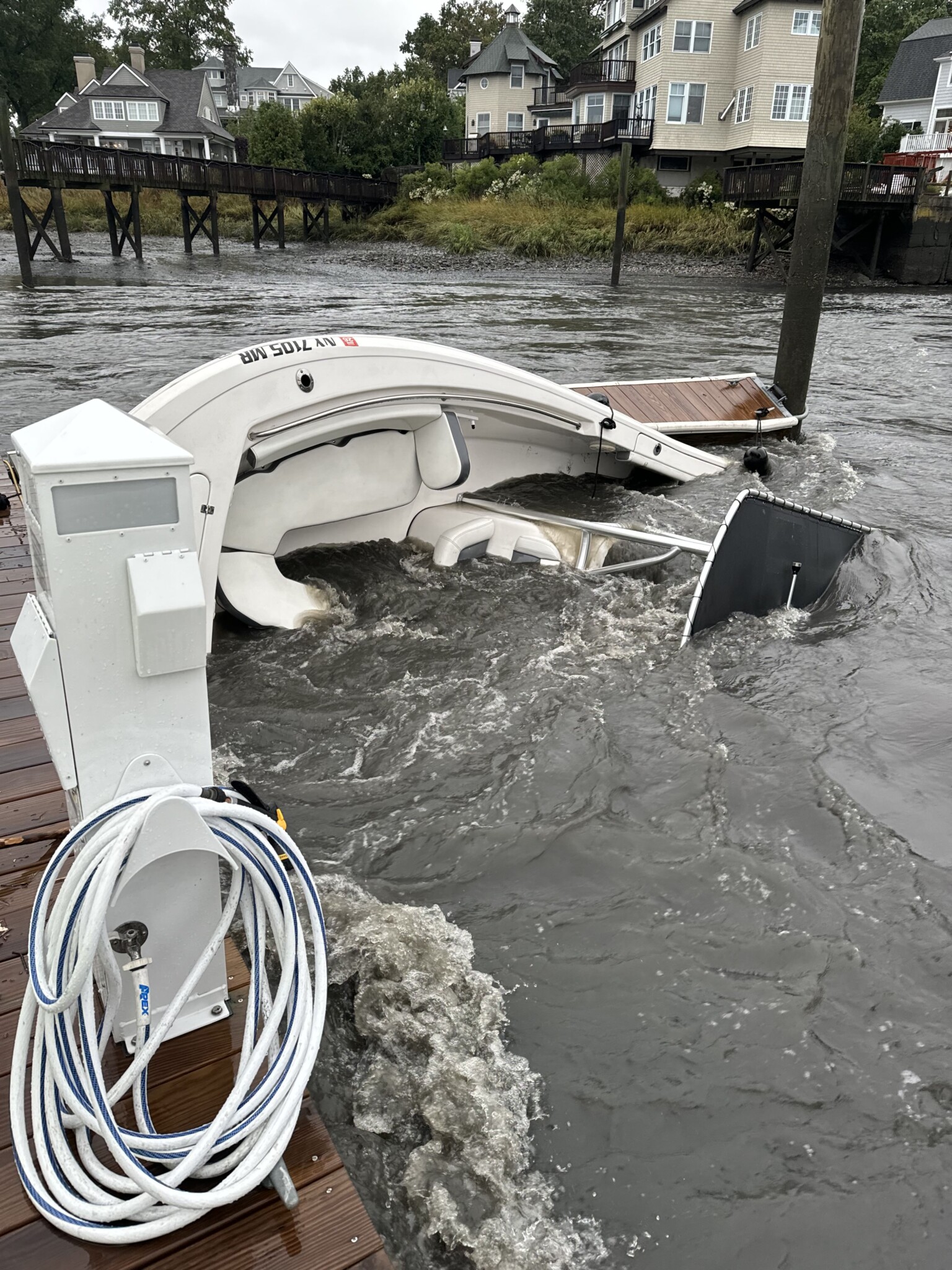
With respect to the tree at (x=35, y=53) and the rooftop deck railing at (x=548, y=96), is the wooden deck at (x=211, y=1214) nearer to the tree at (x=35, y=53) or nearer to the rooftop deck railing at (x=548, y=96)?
the rooftop deck railing at (x=548, y=96)

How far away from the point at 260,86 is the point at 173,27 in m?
7.59

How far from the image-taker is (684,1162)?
237cm

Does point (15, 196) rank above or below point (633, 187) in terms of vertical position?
below

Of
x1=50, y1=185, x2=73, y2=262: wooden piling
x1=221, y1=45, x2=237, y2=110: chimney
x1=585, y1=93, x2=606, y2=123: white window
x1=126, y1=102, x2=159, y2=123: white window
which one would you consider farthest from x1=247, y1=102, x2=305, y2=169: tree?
x1=221, y1=45, x2=237, y2=110: chimney

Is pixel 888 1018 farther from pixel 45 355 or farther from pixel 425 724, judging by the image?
pixel 45 355

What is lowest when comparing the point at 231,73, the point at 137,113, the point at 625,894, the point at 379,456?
the point at 625,894

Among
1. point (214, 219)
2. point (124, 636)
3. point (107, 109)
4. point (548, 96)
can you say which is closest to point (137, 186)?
point (214, 219)

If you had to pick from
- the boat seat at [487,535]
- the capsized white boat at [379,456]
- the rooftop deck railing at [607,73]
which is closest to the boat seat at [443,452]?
the capsized white boat at [379,456]

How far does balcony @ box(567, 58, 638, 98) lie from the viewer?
42562 millimetres

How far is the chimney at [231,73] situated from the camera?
73688mm

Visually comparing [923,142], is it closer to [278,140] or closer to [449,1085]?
[278,140]

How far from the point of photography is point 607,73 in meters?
43.3

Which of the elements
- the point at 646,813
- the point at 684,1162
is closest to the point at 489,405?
the point at 646,813

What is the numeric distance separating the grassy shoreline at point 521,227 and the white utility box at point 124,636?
3307 cm
